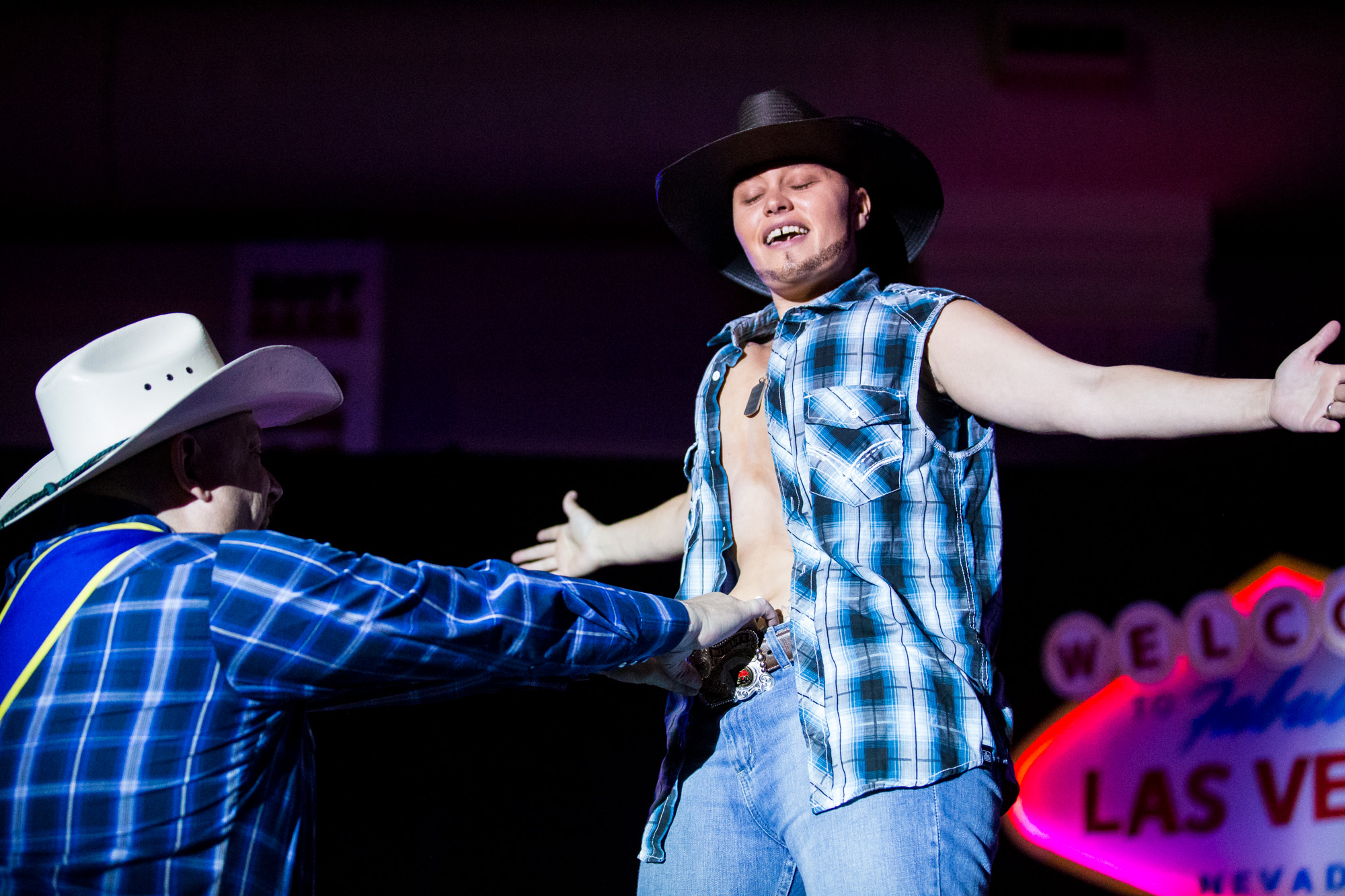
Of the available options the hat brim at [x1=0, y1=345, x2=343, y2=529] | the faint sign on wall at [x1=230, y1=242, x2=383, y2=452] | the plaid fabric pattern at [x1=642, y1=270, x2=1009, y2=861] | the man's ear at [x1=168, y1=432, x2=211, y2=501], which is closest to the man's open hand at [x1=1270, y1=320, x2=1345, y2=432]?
the plaid fabric pattern at [x1=642, y1=270, x2=1009, y2=861]

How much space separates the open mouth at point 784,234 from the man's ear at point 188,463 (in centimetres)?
108

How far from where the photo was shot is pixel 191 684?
1379 millimetres

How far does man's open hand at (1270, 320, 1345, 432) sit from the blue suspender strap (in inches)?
56.1

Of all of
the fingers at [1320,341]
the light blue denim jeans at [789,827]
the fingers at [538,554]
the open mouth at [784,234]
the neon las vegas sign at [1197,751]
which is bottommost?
the neon las vegas sign at [1197,751]

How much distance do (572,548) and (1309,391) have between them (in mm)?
1581

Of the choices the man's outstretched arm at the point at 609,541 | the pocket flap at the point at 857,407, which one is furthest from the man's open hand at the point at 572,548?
the pocket flap at the point at 857,407

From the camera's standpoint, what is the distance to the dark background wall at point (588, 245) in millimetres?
3145

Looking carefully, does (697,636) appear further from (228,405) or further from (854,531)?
(228,405)

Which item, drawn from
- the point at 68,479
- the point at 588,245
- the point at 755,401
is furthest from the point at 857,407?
the point at 588,245

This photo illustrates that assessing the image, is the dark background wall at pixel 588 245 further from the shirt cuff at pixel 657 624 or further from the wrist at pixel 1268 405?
the wrist at pixel 1268 405

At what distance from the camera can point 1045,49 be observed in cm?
316

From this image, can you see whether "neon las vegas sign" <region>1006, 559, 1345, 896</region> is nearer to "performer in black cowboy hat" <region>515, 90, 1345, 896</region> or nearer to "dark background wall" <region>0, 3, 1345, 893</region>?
"dark background wall" <region>0, 3, 1345, 893</region>

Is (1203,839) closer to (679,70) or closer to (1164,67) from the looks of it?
(1164,67)

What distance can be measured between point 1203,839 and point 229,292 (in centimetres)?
350
